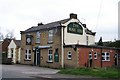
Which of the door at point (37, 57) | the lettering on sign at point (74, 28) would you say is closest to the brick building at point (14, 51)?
the door at point (37, 57)

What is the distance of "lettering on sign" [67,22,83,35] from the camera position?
41250 millimetres

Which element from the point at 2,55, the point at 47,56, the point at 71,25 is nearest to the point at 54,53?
the point at 47,56

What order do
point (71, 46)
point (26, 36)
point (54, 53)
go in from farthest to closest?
point (26, 36), point (54, 53), point (71, 46)

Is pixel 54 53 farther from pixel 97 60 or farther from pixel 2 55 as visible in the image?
pixel 2 55

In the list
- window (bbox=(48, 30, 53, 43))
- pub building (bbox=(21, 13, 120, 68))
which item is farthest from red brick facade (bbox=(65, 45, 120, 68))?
window (bbox=(48, 30, 53, 43))

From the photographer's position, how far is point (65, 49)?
39188mm

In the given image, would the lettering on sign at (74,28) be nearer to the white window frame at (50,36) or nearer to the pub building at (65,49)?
the pub building at (65,49)

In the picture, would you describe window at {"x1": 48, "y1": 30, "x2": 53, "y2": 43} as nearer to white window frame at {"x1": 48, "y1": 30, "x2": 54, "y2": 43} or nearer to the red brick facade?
white window frame at {"x1": 48, "y1": 30, "x2": 54, "y2": 43}

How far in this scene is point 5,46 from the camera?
59781 mm

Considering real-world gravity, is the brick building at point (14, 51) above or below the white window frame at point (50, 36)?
below

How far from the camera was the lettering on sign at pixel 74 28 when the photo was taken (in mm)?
41250

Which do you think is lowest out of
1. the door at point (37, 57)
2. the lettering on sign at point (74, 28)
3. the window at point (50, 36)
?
the door at point (37, 57)

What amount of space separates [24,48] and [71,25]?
10.6 m

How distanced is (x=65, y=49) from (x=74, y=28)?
15.0 ft
